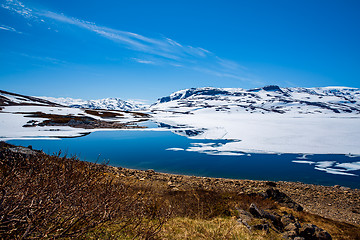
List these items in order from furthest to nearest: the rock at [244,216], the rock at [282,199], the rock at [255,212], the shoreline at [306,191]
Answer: the shoreline at [306,191]
the rock at [282,199]
the rock at [255,212]
the rock at [244,216]

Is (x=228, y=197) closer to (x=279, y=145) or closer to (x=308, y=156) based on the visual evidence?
(x=308, y=156)

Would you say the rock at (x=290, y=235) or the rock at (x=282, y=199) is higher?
the rock at (x=290, y=235)

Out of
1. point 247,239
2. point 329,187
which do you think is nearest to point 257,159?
point 329,187

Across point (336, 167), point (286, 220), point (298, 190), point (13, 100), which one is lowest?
point (298, 190)

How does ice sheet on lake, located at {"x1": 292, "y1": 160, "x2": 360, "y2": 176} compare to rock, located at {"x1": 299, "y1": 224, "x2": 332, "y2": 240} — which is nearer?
rock, located at {"x1": 299, "y1": 224, "x2": 332, "y2": 240}

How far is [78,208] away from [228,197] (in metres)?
7.49

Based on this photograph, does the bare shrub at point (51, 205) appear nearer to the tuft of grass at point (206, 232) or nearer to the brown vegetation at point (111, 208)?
the brown vegetation at point (111, 208)

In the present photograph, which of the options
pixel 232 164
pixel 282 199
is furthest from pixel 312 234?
pixel 232 164

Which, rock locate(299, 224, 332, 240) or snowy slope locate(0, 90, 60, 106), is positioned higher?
snowy slope locate(0, 90, 60, 106)

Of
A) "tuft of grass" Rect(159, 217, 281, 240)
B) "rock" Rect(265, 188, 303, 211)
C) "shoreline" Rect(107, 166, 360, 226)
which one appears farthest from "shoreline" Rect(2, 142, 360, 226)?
"tuft of grass" Rect(159, 217, 281, 240)

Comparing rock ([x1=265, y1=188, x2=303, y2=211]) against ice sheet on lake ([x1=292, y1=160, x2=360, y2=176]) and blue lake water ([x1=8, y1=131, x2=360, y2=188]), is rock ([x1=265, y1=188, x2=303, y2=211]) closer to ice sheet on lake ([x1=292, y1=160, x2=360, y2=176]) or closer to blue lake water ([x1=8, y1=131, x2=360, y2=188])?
blue lake water ([x1=8, y1=131, x2=360, y2=188])

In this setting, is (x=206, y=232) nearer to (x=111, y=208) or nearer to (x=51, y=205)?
(x=111, y=208)

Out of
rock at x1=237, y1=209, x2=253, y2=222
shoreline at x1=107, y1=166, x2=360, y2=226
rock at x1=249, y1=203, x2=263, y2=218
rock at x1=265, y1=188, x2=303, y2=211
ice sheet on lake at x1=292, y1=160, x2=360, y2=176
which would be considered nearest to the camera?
rock at x1=237, y1=209, x2=253, y2=222

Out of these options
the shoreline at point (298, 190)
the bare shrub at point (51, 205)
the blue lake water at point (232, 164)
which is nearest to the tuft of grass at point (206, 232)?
the bare shrub at point (51, 205)
